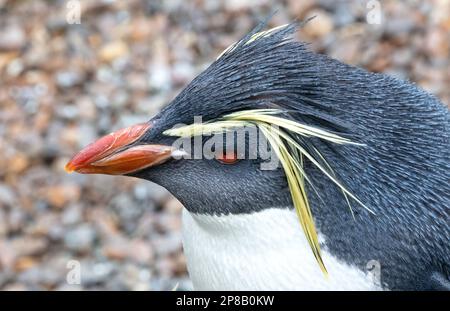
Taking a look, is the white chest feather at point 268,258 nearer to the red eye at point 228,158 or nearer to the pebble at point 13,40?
the red eye at point 228,158

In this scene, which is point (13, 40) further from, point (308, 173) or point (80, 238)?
point (308, 173)

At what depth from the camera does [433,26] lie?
11.0 feet

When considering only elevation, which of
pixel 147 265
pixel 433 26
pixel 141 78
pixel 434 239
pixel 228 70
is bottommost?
pixel 147 265

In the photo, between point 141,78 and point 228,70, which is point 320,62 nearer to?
point 228,70

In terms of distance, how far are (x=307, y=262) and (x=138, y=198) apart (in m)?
1.49

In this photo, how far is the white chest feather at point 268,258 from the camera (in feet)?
5.12

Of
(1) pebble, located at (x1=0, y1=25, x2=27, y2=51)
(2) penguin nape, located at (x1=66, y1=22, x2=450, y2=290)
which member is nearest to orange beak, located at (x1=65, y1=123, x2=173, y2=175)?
(2) penguin nape, located at (x1=66, y1=22, x2=450, y2=290)

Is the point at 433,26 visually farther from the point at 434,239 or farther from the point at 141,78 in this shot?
the point at 434,239

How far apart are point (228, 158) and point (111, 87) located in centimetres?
188

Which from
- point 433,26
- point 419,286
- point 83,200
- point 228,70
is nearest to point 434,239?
point 419,286

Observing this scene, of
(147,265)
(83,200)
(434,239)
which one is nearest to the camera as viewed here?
(434,239)

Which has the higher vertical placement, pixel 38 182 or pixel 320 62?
pixel 320 62

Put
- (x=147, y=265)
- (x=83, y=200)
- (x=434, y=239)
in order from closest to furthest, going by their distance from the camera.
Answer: (x=434, y=239) < (x=147, y=265) < (x=83, y=200)

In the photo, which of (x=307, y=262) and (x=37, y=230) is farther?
(x=37, y=230)
